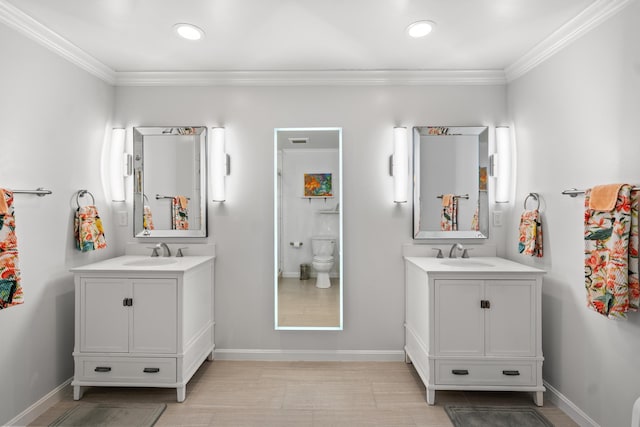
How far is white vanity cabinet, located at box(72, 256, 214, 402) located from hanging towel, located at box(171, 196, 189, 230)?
0.67m

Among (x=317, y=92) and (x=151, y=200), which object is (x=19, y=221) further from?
(x=317, y=92)

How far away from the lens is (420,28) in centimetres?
220

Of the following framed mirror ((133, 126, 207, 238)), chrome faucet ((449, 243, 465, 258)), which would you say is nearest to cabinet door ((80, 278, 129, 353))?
framed mirror ((133, 126, 207, 238))

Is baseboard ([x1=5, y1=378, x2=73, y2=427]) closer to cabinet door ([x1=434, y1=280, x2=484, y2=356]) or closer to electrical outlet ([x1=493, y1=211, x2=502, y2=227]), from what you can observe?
cabinet door ([x1=434, y1=280, x2=484, y2=356])

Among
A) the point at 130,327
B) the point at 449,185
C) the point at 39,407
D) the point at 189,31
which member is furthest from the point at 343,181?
the point at 39,407

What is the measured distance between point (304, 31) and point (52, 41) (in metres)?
1.65

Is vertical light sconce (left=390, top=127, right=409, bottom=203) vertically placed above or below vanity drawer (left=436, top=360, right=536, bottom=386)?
above

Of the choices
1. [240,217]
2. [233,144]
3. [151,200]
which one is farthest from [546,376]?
[151,200]

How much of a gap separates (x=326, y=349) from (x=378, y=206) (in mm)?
1279

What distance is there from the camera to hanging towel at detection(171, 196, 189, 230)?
2934 millimetres

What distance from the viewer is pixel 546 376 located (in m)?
2.46

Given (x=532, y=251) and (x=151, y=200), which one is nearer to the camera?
(x=532, y=251)

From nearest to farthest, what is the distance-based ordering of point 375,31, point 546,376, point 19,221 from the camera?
point 19,221, point 375,31, point 546,376

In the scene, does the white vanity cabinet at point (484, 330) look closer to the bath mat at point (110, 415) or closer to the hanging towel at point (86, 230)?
the bath mat at point (110, 415)
